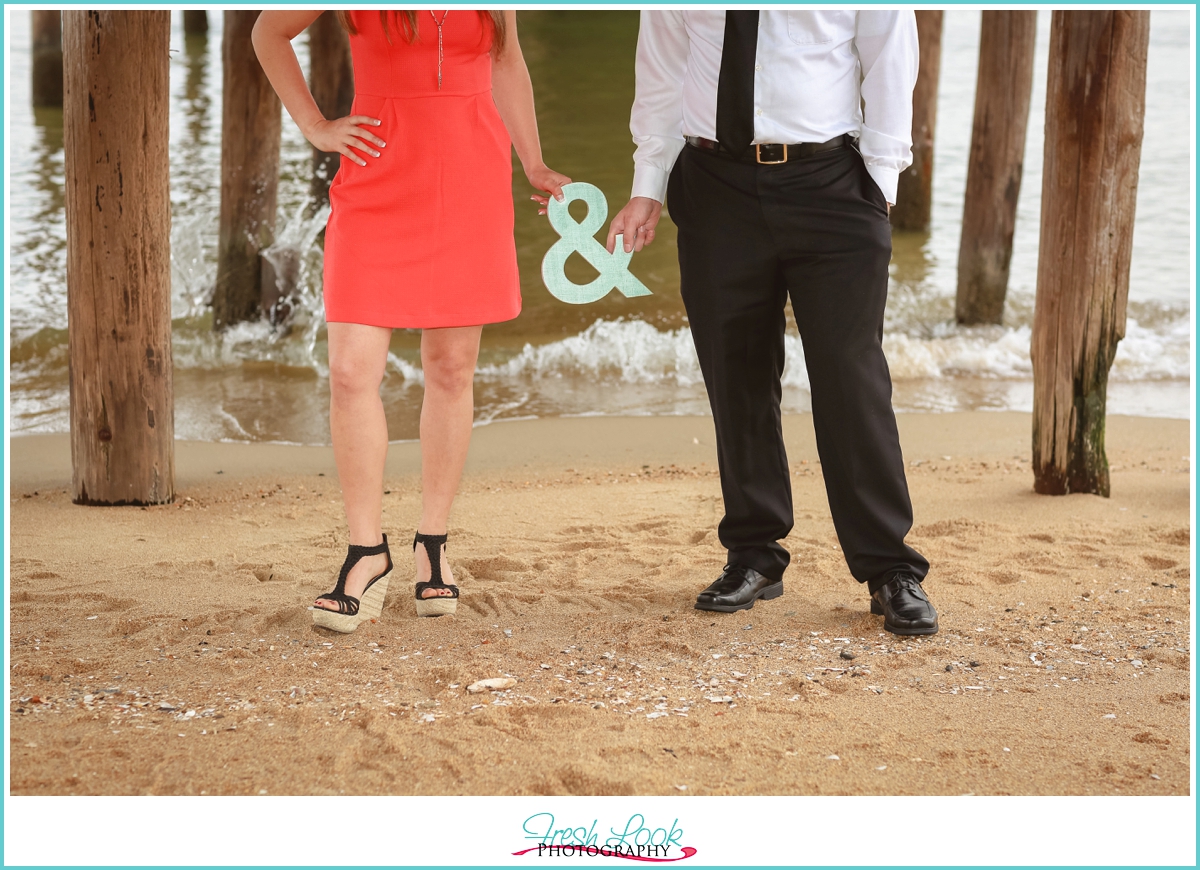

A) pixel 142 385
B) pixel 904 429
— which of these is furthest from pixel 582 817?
pixel 904 429

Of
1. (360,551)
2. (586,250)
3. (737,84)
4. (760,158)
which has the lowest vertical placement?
(360,551)

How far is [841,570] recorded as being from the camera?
135 inches

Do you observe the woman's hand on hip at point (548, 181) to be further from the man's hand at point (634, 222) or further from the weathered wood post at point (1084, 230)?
the weathered wood post at point (1084, 230)

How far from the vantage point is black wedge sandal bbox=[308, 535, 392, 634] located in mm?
2811

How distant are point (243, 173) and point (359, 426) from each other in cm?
502

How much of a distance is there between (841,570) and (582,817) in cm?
166

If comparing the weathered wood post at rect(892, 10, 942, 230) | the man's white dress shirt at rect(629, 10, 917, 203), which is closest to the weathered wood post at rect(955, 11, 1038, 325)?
the weathered wood post at rect(892, 10, 942, 230)

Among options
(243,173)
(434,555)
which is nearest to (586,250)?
(434,555)

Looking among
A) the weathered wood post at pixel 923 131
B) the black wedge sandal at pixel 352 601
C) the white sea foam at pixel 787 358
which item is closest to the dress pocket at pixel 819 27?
the black wedge sandal at pixel 352 601

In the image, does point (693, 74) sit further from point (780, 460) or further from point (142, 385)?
point (142, 385)

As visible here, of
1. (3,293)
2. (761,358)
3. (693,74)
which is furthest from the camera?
(761,358)

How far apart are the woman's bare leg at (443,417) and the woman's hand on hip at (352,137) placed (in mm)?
459

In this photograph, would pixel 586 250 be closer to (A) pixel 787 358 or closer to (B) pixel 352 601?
(B) pixel 352 601

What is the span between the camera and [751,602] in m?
3.08
